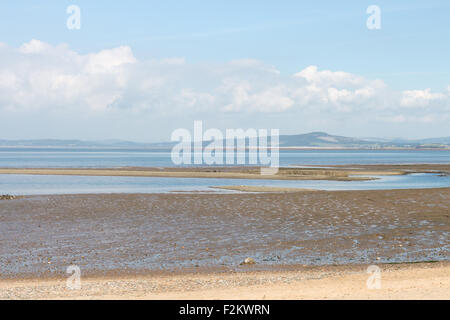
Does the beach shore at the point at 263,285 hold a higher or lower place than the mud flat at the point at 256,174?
higher

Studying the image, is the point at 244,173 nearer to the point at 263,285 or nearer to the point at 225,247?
the point at 225,247

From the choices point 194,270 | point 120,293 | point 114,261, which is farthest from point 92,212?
point 120,293

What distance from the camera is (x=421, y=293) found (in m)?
11.3

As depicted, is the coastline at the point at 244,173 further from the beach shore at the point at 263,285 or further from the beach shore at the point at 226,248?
the beach shore at the point at 263,285

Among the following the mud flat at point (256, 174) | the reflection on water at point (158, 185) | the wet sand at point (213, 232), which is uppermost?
the wet sand at point (213, 232)

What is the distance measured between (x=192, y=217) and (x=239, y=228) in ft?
14.2

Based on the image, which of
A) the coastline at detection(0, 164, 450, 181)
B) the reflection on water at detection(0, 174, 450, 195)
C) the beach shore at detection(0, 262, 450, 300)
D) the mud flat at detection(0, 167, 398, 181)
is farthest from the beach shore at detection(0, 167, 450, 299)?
the coastline at detection(0, 164, 450, 181)

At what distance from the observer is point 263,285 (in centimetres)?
1286

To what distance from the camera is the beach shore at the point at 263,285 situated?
450 inches

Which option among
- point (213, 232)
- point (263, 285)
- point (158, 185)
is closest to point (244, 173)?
point (158, 185)

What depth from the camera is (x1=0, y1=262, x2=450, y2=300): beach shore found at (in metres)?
11.4

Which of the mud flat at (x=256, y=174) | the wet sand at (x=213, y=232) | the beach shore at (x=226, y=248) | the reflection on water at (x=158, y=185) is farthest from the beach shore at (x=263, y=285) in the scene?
the mud flat at (x=256, y=174)

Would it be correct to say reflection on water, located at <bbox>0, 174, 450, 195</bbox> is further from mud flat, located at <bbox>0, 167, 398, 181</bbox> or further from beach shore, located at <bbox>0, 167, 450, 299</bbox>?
beach shore, located at <bbox>0, 167, 450, 299</bbox>
